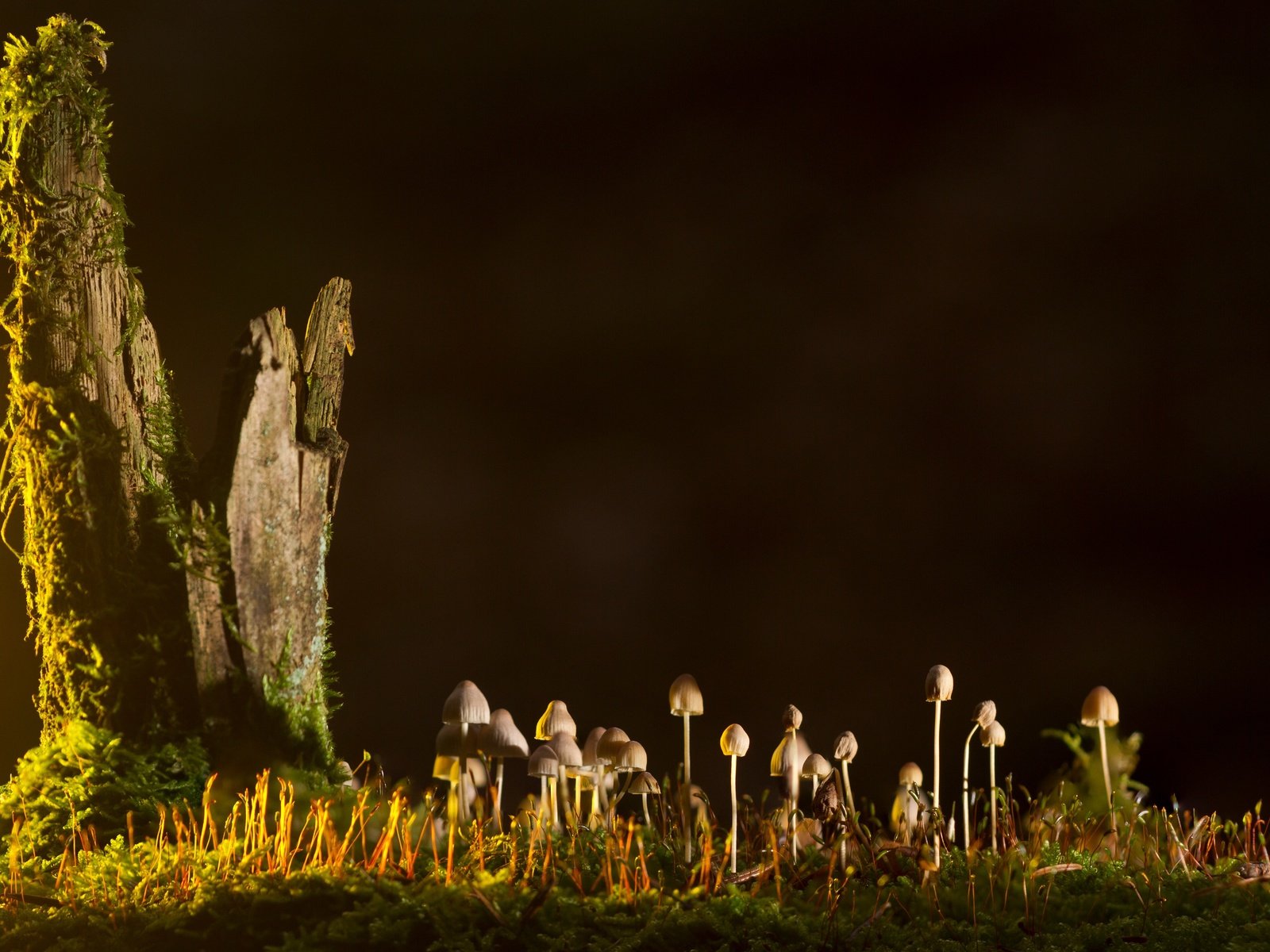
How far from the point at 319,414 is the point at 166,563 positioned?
48 cm

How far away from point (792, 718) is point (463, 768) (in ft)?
2.52

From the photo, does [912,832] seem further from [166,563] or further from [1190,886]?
[166,563]

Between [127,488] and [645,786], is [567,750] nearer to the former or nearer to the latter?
[645,786]

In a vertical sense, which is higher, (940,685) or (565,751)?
(940,685)

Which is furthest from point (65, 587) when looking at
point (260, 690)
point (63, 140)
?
point (63, 140)

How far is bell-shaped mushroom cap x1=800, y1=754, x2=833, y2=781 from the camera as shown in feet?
8.68

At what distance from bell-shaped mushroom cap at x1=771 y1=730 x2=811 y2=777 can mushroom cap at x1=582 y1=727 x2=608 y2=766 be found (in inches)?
16.0

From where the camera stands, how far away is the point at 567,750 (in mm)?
2441

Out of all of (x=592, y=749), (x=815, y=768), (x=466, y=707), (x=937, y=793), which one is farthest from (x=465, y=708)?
(x=937, y=793)

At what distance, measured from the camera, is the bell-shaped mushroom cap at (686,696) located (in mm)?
→ 2496

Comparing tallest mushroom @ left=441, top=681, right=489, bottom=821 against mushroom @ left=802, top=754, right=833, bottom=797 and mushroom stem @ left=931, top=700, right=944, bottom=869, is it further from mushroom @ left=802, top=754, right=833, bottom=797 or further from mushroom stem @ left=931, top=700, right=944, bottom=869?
mushroom stem @ left=931, top=700, right=944, bottom=869

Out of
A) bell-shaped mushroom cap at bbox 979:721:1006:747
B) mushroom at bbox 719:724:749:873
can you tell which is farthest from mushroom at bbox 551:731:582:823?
bell-shaped mushroom cap at bbox 979:721:1006:747

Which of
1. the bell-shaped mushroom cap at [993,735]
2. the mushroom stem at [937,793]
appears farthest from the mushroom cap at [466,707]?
the bell-shaped mushroom cap at [993,735]

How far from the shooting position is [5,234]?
101 inches
